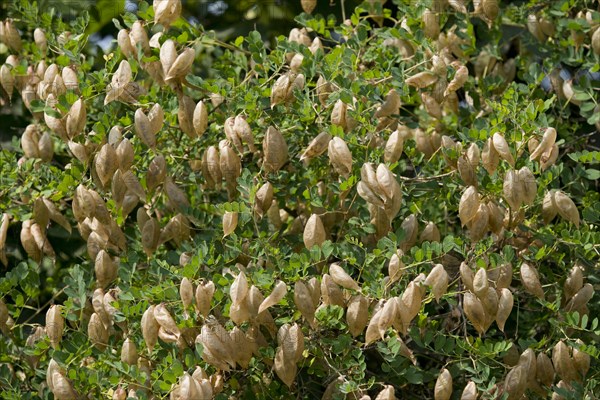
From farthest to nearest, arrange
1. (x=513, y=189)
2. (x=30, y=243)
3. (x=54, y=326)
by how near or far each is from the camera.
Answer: (x=30, y=243), (x=54, y=326), (x=513, y=189)

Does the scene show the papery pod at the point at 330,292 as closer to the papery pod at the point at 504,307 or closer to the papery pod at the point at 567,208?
the papery pod at the point at 504,307

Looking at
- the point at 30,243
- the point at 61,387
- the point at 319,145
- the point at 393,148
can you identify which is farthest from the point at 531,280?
the point at 30,243

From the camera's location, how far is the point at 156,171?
1.78m

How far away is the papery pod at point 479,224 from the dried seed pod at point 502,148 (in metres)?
0.09

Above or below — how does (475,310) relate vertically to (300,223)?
above

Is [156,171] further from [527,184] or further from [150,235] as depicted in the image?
[527,184]

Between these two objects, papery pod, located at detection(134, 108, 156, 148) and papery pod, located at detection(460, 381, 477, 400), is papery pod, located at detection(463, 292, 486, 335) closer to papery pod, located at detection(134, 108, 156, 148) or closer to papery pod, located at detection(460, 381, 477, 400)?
papery pod, located at detection(460, 381, 477, 400)

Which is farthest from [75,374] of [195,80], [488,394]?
[488,394]

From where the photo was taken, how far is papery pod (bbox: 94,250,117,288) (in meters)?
1.80

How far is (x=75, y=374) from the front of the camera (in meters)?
1.71

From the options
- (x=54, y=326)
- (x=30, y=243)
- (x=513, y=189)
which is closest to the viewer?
(x=513, y=189)

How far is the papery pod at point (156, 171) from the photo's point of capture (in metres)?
1.78

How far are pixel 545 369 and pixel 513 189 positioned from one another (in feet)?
1.02

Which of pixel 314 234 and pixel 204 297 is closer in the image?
pixel 204 297
